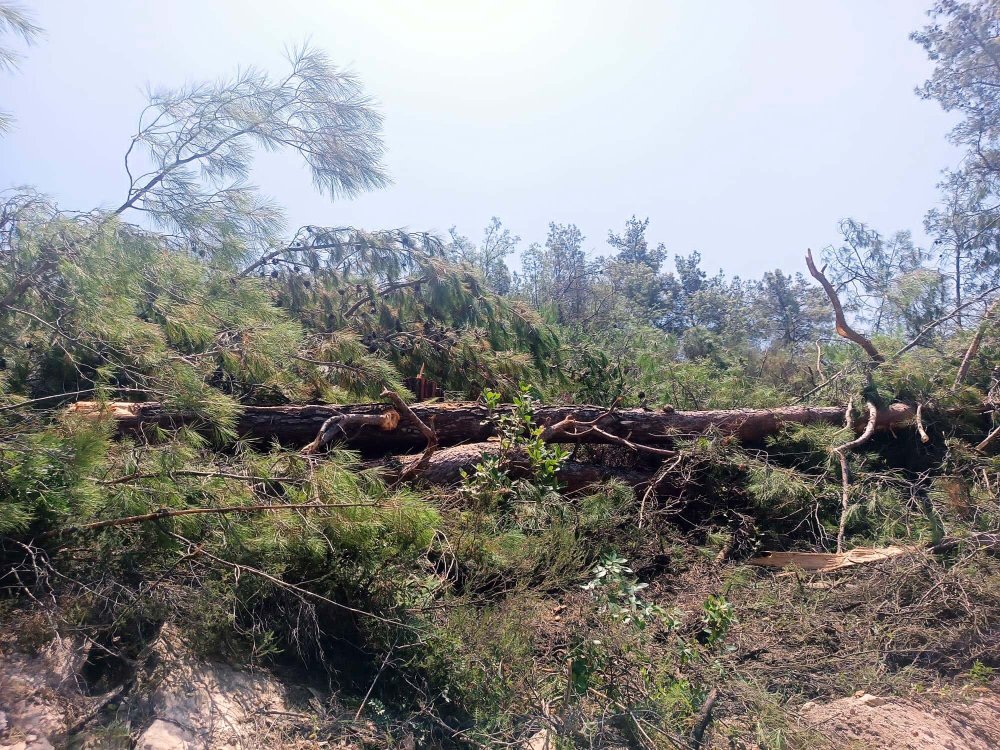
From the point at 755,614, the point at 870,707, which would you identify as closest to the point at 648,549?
the point at 755,614

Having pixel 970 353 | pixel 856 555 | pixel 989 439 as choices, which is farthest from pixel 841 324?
pixel 856 555

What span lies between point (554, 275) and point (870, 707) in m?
10.1

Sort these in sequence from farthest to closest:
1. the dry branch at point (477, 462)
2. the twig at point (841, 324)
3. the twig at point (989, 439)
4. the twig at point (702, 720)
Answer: the twig at point (841, 324) → the twig at point (989, 439) → the dry branch at point (477, 462) → the twig at point (702, 720)

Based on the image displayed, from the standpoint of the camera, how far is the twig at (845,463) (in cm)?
Answer: 468

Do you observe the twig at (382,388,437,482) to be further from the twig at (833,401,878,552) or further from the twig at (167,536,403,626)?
the twig at (833,401,878,552)

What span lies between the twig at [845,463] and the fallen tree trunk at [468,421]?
0.19 meters

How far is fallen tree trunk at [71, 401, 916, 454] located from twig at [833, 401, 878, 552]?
0.19 metres

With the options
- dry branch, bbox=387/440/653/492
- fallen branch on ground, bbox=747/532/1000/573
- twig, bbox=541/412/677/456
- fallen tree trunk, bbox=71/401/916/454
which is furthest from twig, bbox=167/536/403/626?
fallen branch on ground, bbox=747/532/1000/573

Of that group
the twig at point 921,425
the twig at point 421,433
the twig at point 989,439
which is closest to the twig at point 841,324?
the twig at point 921,425

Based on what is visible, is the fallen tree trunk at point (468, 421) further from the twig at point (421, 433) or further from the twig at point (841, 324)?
the twig at point (841, 324)

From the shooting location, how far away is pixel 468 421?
495cm

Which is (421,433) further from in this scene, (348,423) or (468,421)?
(348,423)

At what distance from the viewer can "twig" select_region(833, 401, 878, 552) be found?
4.68 meters

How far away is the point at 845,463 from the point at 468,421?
281cm
